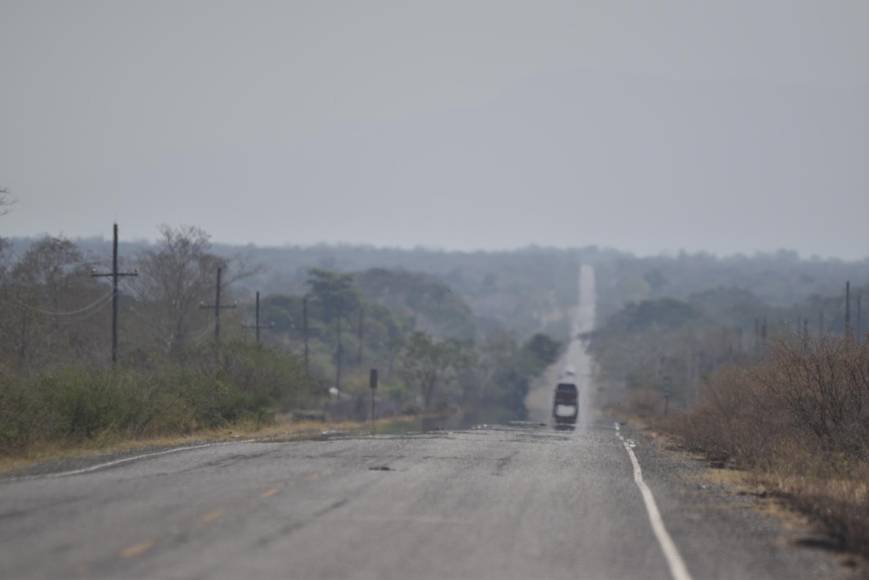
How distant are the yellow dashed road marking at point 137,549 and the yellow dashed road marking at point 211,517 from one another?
1.66 m

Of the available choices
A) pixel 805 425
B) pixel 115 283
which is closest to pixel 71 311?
pixel 115 283

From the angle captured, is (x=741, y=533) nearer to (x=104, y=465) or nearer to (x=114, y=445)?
(x=104, y=465)

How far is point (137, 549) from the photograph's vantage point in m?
12.7

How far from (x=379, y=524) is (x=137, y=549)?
11.0 feet

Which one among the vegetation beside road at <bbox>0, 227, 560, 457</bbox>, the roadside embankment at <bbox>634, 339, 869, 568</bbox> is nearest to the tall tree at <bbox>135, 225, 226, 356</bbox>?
the vegetation beside road at <bbox>0, 227, 560, 457</bbox>

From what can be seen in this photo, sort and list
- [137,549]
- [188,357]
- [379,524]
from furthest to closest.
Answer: [188,357] → [379,524] → [137,549]

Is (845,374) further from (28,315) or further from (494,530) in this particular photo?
(28,315)

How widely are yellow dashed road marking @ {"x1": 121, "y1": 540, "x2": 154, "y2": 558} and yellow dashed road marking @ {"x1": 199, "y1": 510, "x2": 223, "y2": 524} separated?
5.45ft

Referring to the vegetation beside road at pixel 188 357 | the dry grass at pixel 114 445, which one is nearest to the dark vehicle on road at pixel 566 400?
the vegetation beside road at pixel 188 357

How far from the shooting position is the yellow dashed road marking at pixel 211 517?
14852 mm

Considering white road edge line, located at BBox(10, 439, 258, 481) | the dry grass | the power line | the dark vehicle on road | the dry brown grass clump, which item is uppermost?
the power line

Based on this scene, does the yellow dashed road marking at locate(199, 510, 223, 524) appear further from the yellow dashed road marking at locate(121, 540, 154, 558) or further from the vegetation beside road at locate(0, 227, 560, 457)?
the vegetation beside road at locate(0, 227, 560, 457)

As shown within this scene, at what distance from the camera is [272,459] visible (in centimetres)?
2514

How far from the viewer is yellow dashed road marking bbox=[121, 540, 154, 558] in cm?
1239
